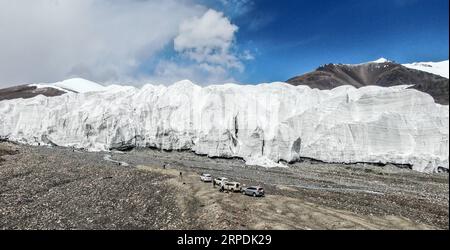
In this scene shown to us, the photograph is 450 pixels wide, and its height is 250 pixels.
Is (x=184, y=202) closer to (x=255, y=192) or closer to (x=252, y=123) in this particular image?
(x=255, y=192)

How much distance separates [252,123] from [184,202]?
196ft

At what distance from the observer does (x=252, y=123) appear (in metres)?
92.6

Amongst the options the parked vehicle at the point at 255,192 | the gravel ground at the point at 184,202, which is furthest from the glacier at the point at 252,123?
the parked vehicle at the point at 255,192

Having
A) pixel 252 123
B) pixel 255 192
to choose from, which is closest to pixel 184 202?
pixel 255 192

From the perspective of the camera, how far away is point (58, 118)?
116m

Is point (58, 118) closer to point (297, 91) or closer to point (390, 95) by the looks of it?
point (297, 91)

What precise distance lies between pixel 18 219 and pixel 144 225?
9.92m

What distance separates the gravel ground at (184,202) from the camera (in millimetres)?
28406

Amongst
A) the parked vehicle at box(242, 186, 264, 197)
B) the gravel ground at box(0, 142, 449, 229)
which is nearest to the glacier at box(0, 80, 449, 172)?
the gravel ground at box(0, 142, 449, 229)

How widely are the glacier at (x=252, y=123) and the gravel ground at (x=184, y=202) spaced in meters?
14.3
